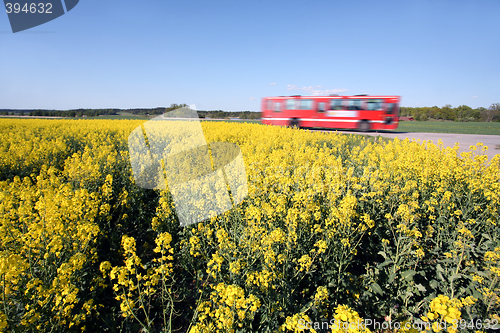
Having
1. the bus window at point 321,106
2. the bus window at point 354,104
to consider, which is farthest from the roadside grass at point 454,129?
the bus window at point 321,106

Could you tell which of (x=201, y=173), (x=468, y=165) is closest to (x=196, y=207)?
(x=201, y=173)

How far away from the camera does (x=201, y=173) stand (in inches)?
257

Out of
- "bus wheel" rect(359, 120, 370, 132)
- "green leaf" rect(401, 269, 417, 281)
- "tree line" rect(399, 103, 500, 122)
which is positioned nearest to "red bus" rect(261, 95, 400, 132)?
"bus wheel" rect(359, 120, 370, 132)

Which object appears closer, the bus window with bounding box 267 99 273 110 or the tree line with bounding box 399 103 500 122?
the bus window with bounding box 267 99 273 110

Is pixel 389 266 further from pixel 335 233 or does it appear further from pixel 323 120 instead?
pixel 323 120

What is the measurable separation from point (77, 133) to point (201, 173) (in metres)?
10.7

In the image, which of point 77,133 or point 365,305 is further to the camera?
point 77,133

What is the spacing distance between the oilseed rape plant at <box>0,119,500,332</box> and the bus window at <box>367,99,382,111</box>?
54.2ft

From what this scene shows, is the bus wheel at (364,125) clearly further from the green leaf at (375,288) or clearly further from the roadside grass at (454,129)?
the green leaf at (375,288)

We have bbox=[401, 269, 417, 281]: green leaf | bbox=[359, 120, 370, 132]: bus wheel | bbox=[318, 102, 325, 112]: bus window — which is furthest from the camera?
bbox=[318, 102, 325, 112]: bus window

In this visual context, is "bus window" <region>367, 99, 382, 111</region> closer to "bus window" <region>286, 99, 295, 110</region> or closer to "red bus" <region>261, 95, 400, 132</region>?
"red bus" <region>261, 95, 400, 132</region>

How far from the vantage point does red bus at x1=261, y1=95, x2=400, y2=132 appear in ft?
68.7

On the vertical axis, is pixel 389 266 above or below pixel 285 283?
below

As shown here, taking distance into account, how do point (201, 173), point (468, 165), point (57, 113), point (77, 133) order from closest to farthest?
point (468, 165) < point (201, 173) < point (77, 133) < point (57, 113)
